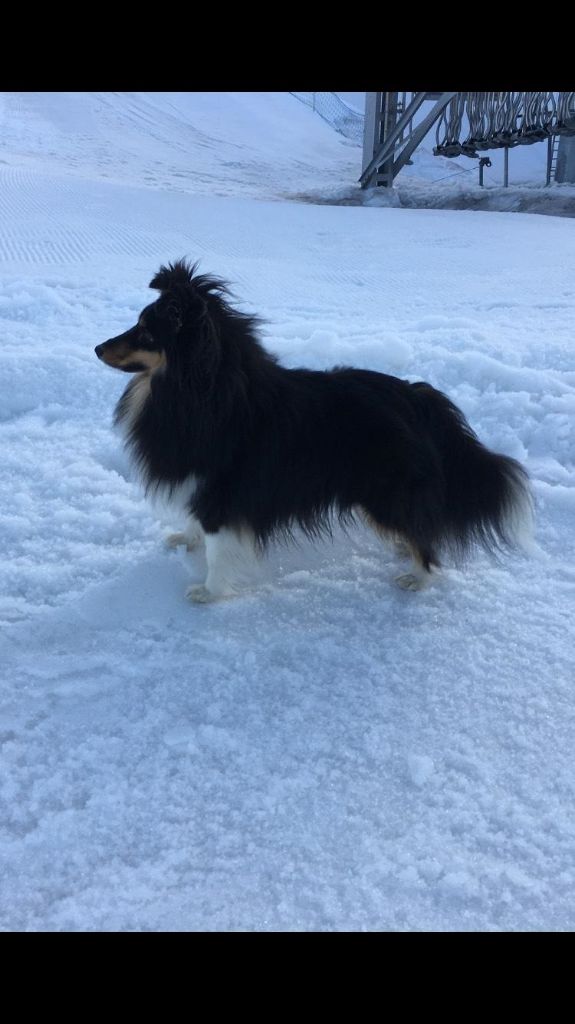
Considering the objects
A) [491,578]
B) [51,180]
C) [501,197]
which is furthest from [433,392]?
[501,197]

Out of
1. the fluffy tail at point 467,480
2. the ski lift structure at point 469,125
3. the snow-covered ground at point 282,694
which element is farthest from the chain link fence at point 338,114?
the fluffy tail at point 467,480

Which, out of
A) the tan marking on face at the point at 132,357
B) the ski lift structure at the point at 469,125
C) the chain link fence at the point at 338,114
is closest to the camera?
the tan marking on face at the point at 132,357

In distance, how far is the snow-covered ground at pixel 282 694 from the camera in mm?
1571

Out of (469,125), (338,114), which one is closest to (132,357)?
(469,125)

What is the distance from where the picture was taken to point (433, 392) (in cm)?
260

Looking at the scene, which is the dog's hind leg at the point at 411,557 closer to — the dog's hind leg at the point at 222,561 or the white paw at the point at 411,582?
the white paw at the point at 411,582

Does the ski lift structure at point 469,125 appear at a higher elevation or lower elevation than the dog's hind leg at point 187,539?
higher

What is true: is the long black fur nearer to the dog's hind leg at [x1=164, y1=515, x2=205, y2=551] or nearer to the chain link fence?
the dog's hind leg at [x1=164, y1=515, x2=205, y2=551]

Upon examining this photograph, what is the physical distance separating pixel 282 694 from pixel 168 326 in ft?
3.87

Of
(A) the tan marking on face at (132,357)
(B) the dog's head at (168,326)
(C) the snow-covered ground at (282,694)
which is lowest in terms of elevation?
(C) the snow-covered ground at (282,694)

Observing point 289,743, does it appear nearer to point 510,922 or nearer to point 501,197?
point 510,922

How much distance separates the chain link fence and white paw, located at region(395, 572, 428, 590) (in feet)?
86.1

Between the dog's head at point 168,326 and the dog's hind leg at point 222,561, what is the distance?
618mm

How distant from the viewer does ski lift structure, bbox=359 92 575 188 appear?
11.8 meters
